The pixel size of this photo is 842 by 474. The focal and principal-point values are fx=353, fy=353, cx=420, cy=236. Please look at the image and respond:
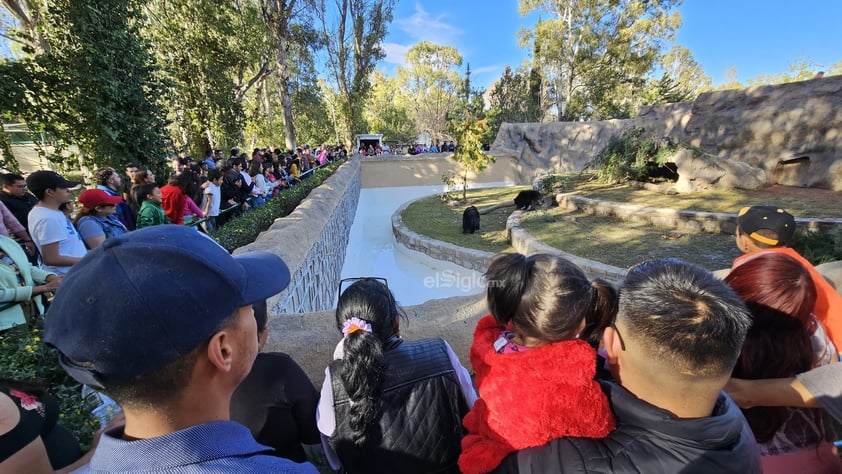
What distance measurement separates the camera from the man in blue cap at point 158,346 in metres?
0.60

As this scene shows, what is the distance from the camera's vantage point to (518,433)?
38.2 inches

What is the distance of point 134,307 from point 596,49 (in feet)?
95.9

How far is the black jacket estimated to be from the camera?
2.62 feet

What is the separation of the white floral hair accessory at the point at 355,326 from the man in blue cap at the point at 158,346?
0.49 m

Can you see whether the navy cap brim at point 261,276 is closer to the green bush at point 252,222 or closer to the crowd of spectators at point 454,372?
the crowd of spectators at point 454,372

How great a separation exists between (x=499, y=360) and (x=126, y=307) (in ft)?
3.04

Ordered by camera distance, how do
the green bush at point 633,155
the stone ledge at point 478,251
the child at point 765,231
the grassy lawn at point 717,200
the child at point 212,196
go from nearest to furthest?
the child at point 765,231 → the child at point 212,196 → the stone ledge at point 478,251 → the grassy lawn at point 717,200 → the green bush at point 633,155

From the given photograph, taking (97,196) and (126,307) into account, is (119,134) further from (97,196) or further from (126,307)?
(126,307)

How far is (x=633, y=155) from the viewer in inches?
414

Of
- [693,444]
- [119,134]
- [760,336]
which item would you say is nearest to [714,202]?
[760,336]

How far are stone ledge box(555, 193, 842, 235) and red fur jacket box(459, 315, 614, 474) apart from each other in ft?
20.7

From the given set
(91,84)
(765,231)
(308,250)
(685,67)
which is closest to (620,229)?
(765,231)

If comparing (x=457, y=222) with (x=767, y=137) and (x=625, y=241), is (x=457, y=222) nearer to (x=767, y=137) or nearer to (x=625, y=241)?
(x=625, y=241)

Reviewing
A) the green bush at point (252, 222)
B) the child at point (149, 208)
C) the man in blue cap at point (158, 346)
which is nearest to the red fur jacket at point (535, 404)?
the man in blue cap at point (158, 346)
